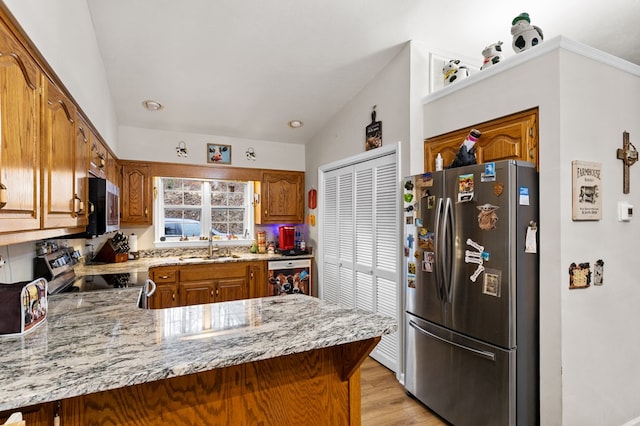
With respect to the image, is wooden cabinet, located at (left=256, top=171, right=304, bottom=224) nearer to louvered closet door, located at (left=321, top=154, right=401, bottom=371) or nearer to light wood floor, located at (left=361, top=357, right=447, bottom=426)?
louvered closet door, located at (left=321, top=154, right=401, bottom=371)

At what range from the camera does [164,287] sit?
3664mm

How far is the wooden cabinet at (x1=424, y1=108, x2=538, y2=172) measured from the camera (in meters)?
2.05

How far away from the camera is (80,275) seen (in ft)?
9.31

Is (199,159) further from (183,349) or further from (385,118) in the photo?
(183,349)

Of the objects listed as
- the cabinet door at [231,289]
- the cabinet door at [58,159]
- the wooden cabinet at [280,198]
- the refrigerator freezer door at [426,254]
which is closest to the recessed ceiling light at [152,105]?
the wooden cabinet at [280,198]

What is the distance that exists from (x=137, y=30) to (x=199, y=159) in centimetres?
188

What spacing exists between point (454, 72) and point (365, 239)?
171cm

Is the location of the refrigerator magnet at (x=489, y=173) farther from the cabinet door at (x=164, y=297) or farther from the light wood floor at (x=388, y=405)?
the cabinet door at (x=164, y=297)

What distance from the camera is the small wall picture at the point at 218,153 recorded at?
433cm

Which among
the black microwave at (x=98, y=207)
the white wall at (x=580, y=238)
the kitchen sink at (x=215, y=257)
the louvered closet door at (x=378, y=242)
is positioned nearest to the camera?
the white wall at (x=580, y=238)

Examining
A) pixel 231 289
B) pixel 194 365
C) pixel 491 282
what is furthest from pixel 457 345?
pixel 231 289

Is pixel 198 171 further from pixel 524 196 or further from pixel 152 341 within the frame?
pixel 524 196

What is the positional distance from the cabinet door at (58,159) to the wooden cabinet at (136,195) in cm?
232

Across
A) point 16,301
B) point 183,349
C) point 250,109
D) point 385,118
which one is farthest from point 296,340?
point 250,109
